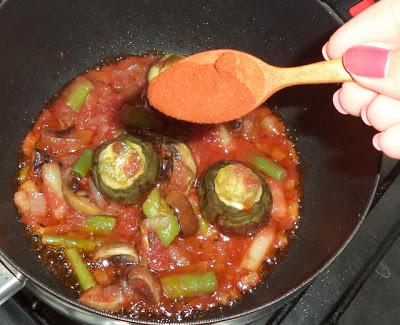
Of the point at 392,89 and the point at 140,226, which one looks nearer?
the point at 392,89

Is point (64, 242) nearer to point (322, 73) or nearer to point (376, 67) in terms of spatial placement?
point (322, 73)

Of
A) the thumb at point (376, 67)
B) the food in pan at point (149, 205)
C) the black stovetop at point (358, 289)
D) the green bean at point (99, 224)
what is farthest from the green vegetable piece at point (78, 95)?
the thumb at point (376, 67)

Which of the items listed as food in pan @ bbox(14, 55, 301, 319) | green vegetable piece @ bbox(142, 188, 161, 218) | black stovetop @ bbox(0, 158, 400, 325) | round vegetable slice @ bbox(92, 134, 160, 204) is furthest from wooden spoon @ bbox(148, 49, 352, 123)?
black stovetop @ bbox(0, 158, 400, 325)

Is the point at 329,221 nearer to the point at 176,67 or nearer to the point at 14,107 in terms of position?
the point at 176,67

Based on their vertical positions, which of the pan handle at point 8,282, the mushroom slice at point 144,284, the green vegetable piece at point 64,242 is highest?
the pan handle at point 8,282

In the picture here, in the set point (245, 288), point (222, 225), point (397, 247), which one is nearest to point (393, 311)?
point (397, 247)

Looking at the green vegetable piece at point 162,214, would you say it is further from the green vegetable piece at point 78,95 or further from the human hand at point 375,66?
the human hand at point 375,66

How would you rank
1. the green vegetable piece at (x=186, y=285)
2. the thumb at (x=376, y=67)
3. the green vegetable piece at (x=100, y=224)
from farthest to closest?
the green vegetable piece at (x=100, y=224) → the green vegetable piece at (x=186, y=285) → the thumb at (x=376, y=67)
